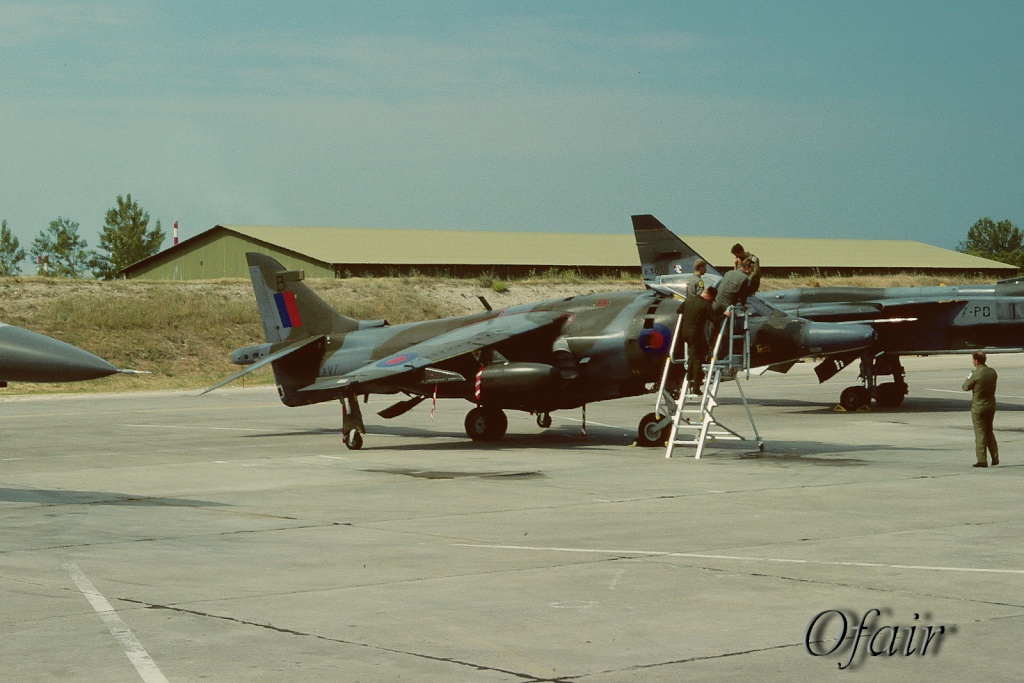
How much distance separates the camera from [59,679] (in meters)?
6.41

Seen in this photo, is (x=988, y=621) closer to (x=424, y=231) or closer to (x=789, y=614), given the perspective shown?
(x=789, y=614)

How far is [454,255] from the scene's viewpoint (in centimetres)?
7362

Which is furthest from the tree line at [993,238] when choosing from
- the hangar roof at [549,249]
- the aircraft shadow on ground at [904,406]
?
the aircraft shadow on ground at [904,406]

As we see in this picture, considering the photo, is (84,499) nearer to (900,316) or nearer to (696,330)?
(696,330)

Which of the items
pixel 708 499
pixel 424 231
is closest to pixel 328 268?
pixel 424 231

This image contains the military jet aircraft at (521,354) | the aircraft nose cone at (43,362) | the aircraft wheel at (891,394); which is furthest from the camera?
the aircraft wheel at (891,394)

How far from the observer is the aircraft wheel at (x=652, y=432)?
20.3 metres

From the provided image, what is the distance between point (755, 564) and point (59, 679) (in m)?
5.49

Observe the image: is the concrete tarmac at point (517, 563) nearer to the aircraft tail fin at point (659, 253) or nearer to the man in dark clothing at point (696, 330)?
the man in dark clothing at point (696, 330)

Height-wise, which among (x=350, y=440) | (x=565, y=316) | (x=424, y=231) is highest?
(x=424, y=231)

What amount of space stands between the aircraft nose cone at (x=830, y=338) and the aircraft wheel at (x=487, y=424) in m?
6.15

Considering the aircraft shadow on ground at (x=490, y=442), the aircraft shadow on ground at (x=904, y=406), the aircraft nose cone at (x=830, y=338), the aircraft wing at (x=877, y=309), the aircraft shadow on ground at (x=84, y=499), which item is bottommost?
the aircraft shadow on ground at (x=490, y=442)

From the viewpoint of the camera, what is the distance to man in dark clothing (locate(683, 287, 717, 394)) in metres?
19.0

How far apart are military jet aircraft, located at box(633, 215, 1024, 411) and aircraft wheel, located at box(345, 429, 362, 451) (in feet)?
30.7
